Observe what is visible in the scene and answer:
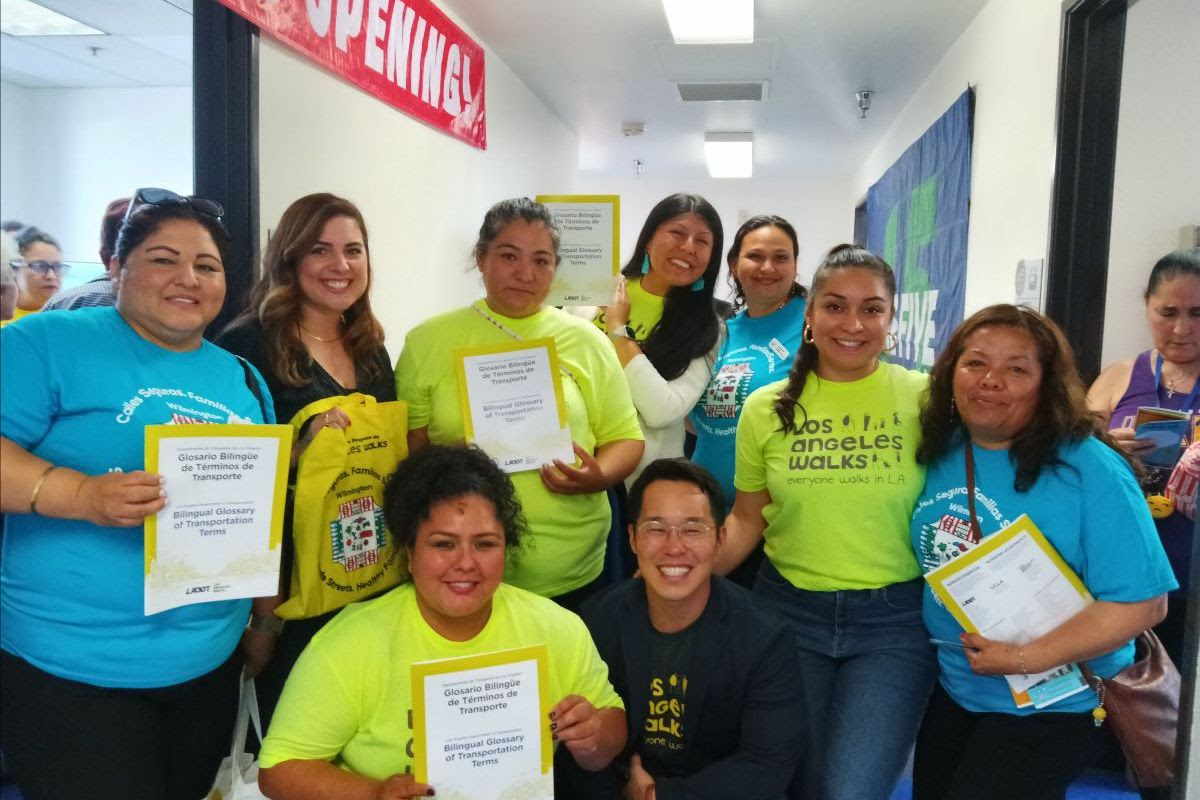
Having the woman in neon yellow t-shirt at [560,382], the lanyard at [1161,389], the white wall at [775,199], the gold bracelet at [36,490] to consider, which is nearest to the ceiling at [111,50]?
the gold bracelet at [36,490]

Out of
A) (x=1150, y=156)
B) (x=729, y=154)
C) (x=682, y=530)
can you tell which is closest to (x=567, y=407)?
(x=682, y=530)

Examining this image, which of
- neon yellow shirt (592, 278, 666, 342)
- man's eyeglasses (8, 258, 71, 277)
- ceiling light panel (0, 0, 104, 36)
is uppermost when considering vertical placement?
ceiling light panel (0, 0, 104, 36)

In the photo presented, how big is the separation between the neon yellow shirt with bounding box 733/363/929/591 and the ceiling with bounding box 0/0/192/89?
181 centimetres

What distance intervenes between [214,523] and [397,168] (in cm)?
285

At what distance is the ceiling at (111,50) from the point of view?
1731mm

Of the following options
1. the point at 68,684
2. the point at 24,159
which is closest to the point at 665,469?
the point at 68,684

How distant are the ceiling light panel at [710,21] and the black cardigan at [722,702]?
3.19m

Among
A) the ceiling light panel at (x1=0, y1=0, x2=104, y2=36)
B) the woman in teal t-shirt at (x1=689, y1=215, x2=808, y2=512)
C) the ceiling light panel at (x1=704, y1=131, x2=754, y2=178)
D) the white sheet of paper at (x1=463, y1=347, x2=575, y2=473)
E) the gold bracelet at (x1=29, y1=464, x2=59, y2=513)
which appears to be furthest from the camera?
the ceiling light panel at (x1=704, y1=131, x2=754, y2=178)

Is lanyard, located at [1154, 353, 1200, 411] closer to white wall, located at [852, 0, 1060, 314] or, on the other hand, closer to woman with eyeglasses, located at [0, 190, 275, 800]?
white wall, located at [852, 0, 1060, 314]

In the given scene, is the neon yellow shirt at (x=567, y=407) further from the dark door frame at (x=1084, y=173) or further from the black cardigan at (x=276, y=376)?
the dark door frame at (x=1084, y=173)

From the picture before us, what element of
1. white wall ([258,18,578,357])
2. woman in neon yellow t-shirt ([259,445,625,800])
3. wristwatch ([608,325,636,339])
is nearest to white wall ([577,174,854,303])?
white wall ([258,18,578,357])

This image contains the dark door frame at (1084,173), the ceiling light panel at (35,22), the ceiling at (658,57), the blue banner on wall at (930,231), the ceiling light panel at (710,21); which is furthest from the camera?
the blue banner on wall at (930,231)

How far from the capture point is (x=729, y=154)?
8.49 metres

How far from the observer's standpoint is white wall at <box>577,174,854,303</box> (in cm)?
1042
